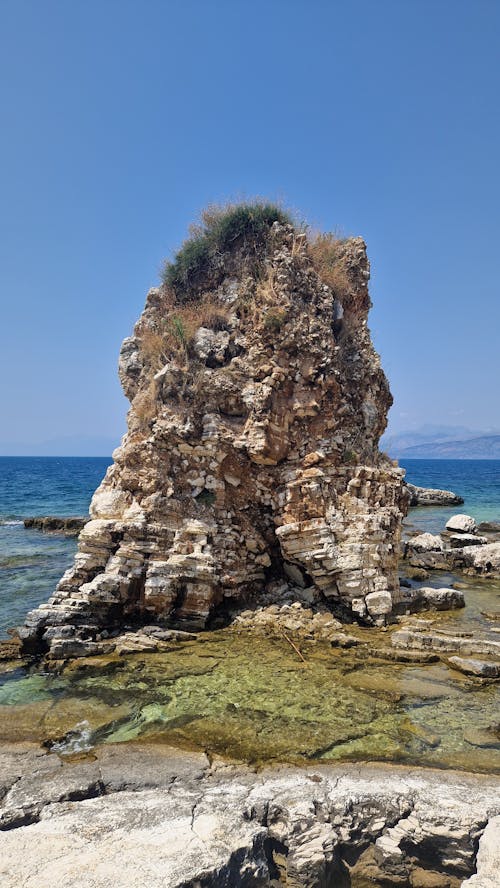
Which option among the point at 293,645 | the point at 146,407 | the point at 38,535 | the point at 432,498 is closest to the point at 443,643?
the point at 293,645

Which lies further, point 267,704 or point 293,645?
point 293,645

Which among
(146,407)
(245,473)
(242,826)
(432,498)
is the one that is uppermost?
(146,407)

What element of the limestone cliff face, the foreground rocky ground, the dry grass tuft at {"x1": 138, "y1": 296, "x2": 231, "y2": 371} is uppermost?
the dry grass tuft at {"x1": 138, "y1": 296, "x2": 231, "y2": 371}

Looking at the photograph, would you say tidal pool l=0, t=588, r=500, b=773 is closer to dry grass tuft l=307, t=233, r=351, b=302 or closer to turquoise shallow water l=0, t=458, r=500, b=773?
turquoise shallow water l=0, t=458, r=500, b=773

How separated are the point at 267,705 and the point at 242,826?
3385mm

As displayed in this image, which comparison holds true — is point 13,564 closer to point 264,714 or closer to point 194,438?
point 194,438

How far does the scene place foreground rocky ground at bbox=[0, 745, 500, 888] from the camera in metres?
4.23

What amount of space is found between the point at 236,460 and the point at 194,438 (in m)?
1.25

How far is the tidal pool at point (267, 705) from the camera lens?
23.3 ft

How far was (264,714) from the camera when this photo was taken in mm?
7934

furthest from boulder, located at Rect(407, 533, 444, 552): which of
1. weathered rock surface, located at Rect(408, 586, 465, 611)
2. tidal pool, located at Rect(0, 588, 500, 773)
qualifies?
tidal pool, located at Rect(0, 588, 500, 773)

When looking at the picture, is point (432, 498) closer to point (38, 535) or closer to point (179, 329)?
point (38, 535)

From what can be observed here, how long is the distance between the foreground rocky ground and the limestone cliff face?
538 centimetres

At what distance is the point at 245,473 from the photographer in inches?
526
